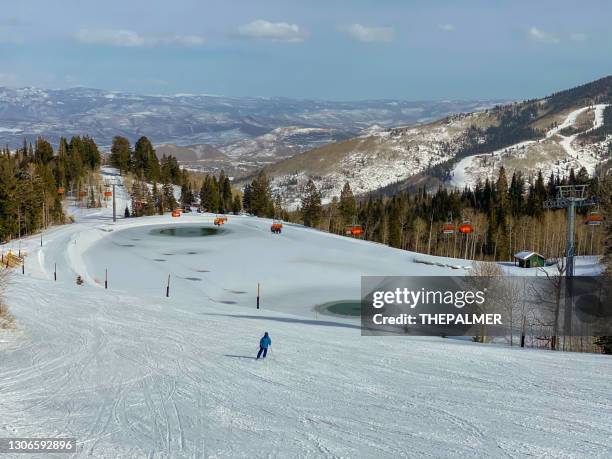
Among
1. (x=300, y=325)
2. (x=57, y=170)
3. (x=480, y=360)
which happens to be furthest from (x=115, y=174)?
(x=480, y=360)

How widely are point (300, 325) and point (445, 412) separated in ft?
60.5

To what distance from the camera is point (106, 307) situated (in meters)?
35.8

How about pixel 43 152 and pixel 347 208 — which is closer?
pixel 347 208

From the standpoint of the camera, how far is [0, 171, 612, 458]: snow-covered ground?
1418 centimetres

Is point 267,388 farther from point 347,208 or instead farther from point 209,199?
point 209,199

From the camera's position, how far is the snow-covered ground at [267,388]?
558 inches

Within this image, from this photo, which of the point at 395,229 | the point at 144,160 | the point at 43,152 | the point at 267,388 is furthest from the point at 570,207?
the point at 144,160

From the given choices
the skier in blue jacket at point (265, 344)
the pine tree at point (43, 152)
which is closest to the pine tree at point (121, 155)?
the pine tree at point (43, 152)

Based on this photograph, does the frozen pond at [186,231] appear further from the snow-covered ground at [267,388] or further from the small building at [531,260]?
the snow-covered ground at [267,388]

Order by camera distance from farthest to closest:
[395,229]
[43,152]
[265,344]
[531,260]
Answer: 1. [43,152]
2. [395,229]
3. [531,260]
4. [265,344]

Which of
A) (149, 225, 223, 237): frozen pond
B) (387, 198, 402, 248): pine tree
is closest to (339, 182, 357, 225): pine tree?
(387, 198, 402, 248): pine tree

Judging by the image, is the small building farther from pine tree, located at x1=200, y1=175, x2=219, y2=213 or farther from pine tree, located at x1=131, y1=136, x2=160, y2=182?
pine tree, located at x1=131, y1=136, x2=160, y2=182

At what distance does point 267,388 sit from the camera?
19.1 metres

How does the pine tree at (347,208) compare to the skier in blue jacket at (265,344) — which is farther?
the pine tree at (347,208)
